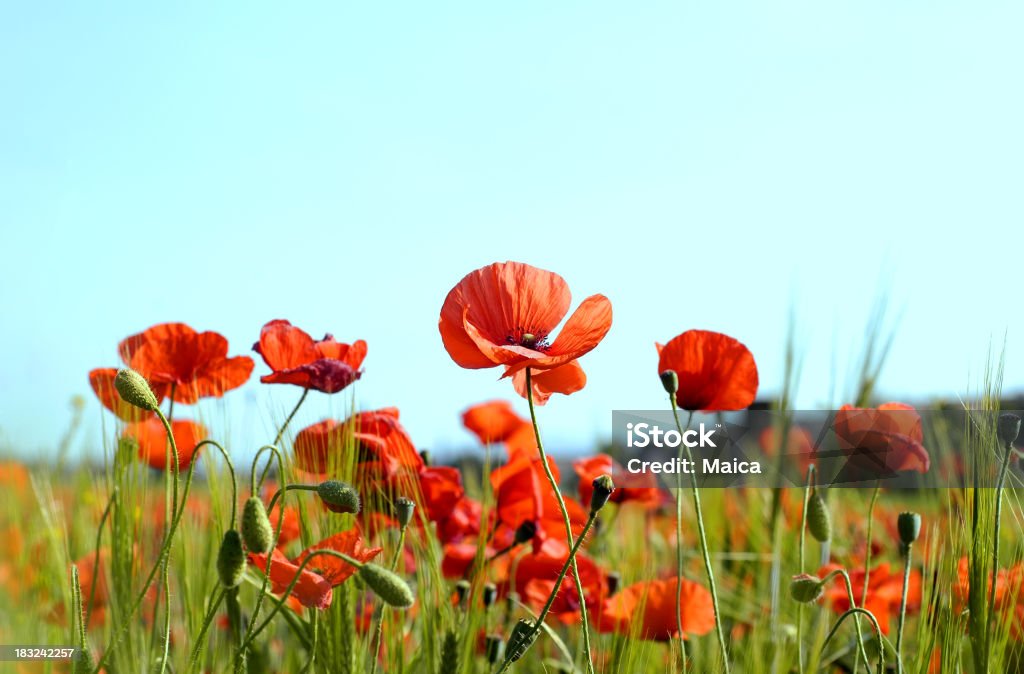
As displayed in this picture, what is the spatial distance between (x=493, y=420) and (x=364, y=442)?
1.35 ft

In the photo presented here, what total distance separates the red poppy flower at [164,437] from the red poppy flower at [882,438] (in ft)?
2.23

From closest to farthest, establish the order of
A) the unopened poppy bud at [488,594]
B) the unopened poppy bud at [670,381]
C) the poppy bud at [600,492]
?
the poppy bud at [600,492]
the unopened poppy bud at [670,381]
the unopened poppy bud at [488,594]

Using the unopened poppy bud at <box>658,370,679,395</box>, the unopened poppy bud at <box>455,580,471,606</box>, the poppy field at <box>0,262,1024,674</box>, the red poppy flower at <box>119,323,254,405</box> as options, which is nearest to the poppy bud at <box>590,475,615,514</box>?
the poppy field at <box>0,262,1024,674</box>

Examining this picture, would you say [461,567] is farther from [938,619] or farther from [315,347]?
[938,619]

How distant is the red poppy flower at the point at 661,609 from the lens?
112 centimetres

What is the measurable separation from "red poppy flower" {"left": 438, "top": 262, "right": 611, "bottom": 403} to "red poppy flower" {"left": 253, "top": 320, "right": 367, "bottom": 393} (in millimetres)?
166

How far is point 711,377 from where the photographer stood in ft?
3.13

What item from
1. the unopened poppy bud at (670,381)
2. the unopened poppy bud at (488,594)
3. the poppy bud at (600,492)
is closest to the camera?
the poppy bud at (600,492)

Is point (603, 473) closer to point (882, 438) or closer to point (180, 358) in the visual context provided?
point (882, 438)

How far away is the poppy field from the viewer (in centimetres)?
79

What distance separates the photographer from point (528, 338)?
0.86 meters

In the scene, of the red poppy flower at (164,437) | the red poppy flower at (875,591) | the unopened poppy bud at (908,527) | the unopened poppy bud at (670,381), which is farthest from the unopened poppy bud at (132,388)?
the red poppy flower at (875,591)

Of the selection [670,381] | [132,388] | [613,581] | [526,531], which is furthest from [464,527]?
[132,388]

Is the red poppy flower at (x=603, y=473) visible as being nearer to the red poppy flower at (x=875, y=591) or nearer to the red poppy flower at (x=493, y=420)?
the red poppy flower at (x=493, y=420)
